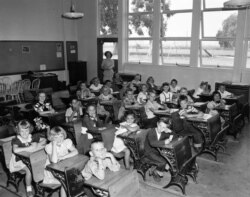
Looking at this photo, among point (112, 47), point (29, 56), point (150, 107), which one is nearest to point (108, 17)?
point (112, 47)

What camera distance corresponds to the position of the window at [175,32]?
10.7 meters

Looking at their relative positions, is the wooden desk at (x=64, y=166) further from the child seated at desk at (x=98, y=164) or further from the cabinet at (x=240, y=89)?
the cabinet at (x=240, y=89)

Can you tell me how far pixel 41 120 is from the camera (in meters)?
5.82

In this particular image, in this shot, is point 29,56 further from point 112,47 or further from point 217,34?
point 217,34

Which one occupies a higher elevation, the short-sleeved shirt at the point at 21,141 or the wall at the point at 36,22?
the wall at the point at 36,22

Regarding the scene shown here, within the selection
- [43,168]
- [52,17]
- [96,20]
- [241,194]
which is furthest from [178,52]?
[43,168]

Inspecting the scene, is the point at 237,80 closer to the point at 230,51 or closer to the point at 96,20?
the point at 230,51

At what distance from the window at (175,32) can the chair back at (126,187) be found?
8.36 meters

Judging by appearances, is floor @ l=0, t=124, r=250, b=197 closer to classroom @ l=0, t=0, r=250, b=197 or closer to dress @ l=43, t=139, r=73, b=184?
classroom @ l=0, t=0, r=250, b=197

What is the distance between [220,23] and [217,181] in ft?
23.0

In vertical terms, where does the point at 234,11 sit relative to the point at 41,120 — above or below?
Result: above

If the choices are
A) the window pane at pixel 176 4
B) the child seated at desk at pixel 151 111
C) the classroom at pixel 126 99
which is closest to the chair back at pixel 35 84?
the classroom at pixel 126 99

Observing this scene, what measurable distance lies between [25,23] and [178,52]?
608 cm

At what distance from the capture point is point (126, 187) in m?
3.07
